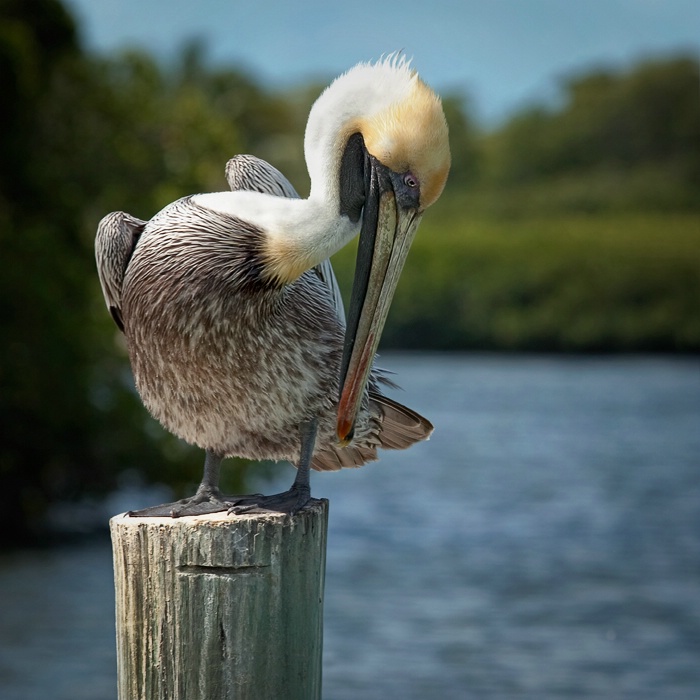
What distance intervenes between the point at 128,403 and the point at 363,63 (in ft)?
30.7

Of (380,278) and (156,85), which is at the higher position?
(156,85)

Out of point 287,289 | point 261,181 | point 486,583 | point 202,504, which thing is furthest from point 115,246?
point 486,583

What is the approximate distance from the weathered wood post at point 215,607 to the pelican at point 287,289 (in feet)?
0.66

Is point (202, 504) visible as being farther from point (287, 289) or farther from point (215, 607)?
point (287, 289)

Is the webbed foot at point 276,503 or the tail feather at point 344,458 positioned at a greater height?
the tail feather at point 344,458

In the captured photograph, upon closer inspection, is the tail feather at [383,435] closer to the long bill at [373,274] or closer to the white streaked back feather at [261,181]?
the white streaked back feather at [261,181]

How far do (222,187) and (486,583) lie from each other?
178 inches

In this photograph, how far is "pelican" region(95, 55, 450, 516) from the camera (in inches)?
124

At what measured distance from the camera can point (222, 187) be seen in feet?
41.8

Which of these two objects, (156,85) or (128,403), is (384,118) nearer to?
(128,403)

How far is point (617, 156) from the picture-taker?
162 ft

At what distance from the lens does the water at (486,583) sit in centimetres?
934

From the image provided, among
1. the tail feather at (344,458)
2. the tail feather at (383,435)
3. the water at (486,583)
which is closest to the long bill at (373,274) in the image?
the tail feather at (383,435)

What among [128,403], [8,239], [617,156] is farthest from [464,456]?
[617,156]
